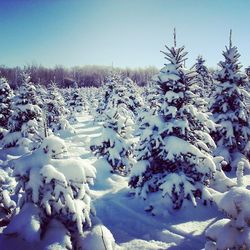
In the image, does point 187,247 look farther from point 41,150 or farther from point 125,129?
point 125,129

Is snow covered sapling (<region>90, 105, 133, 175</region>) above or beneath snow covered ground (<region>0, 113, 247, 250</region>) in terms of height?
above

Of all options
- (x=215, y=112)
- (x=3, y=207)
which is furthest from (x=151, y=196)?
(x=215, y=112)

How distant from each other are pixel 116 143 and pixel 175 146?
628 cm

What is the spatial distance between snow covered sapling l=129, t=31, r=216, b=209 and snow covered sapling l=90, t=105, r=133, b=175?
4.26 m

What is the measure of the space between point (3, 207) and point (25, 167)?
393cm

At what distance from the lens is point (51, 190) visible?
7918 millimetres

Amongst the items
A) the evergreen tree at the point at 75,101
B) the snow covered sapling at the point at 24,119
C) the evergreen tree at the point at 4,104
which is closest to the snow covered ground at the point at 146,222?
the snow covered sapling at the point at 24,119

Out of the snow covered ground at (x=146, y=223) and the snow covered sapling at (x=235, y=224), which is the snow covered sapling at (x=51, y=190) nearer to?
the snow covered ground at (x=146, y=223)

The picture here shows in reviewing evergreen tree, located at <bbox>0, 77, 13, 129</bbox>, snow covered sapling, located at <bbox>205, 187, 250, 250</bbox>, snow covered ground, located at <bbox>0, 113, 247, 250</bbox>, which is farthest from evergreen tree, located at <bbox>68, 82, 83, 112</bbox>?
snow covered sapling, located at <bbox>205, 187, 250, 250</bbox>

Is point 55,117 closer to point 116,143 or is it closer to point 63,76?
point 116,143

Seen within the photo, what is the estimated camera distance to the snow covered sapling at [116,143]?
17938 millimetres

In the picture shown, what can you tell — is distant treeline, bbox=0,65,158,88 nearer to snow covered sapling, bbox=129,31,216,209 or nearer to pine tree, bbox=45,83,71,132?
pine tree, bbox=45,83,71,132

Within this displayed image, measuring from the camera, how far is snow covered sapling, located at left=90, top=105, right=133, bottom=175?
17.9 meters

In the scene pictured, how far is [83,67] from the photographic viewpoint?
602 feet
